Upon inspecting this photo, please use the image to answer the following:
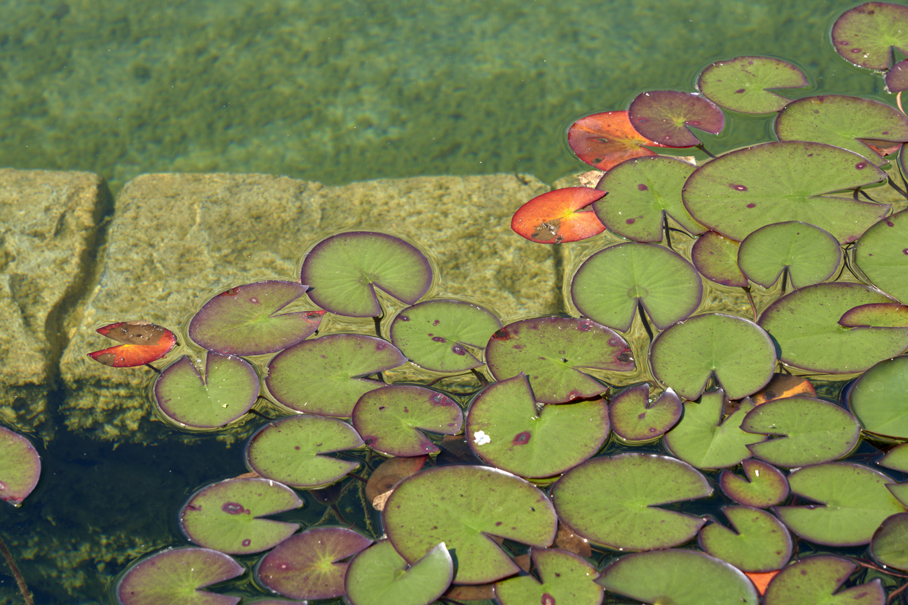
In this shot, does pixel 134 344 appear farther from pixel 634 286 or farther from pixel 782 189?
pixel 782 189

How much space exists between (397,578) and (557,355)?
66 centimetres

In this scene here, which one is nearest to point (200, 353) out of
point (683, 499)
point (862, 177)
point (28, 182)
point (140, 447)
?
point (140, 447)

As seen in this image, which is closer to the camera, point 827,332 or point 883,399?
point 883,399

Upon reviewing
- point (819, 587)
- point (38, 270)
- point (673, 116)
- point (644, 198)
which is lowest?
point (819, 587)

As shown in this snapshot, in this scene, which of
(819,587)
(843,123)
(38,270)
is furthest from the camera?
(843,123)

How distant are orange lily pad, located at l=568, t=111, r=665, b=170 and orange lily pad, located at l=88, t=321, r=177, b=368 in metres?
1.46

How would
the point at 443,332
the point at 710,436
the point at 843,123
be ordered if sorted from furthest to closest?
the point at 843,123
the point at 443,332
the point at 710,436

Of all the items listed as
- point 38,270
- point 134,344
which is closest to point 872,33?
point 134,344

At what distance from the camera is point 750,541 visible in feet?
4.42

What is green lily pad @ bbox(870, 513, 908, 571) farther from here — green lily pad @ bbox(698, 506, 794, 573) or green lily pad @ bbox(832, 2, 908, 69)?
green lily pad @ bbox(832, 2, 908, 69)

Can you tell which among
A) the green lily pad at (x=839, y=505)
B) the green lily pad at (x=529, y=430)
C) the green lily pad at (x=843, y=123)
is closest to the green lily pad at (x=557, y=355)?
the green lily pad at (x=529, y=430)

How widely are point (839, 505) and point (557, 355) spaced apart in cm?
69

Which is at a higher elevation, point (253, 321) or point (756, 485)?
point (253, 321)

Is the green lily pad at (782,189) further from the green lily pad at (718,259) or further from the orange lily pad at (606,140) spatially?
the orange lily pad at (606,140)
